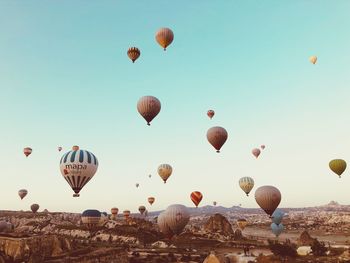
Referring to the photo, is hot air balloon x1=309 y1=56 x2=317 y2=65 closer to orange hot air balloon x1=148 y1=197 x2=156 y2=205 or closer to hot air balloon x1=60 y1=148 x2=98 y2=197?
hot air balloon x1=60 y1=148 x2=98 y2=197

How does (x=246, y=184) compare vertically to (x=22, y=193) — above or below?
below

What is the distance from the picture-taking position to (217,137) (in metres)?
50.9

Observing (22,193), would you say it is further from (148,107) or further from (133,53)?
(148,107)

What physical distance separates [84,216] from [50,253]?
54.1 feet

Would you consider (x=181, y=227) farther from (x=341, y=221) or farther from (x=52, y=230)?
(x=341, y=221)

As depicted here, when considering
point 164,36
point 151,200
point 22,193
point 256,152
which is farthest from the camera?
point 22,193

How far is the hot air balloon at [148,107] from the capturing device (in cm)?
4453

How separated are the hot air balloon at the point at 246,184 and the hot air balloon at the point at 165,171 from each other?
1449cm

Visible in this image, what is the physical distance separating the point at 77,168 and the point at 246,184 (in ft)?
116

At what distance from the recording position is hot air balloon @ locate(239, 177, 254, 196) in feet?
208

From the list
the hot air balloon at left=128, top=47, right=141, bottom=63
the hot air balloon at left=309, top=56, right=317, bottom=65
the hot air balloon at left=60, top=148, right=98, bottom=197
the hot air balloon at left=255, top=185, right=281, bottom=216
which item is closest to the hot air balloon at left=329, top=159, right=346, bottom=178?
the hot air balloon at left=255, top=185, right=281, bottom=216

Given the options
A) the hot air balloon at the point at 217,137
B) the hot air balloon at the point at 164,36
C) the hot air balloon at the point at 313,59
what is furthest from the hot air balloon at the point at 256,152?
the hot air balloon at the point at 164,36

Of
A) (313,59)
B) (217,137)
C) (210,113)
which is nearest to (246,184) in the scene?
(210,113)

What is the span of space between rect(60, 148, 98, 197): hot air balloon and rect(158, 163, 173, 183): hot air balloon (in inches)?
974
